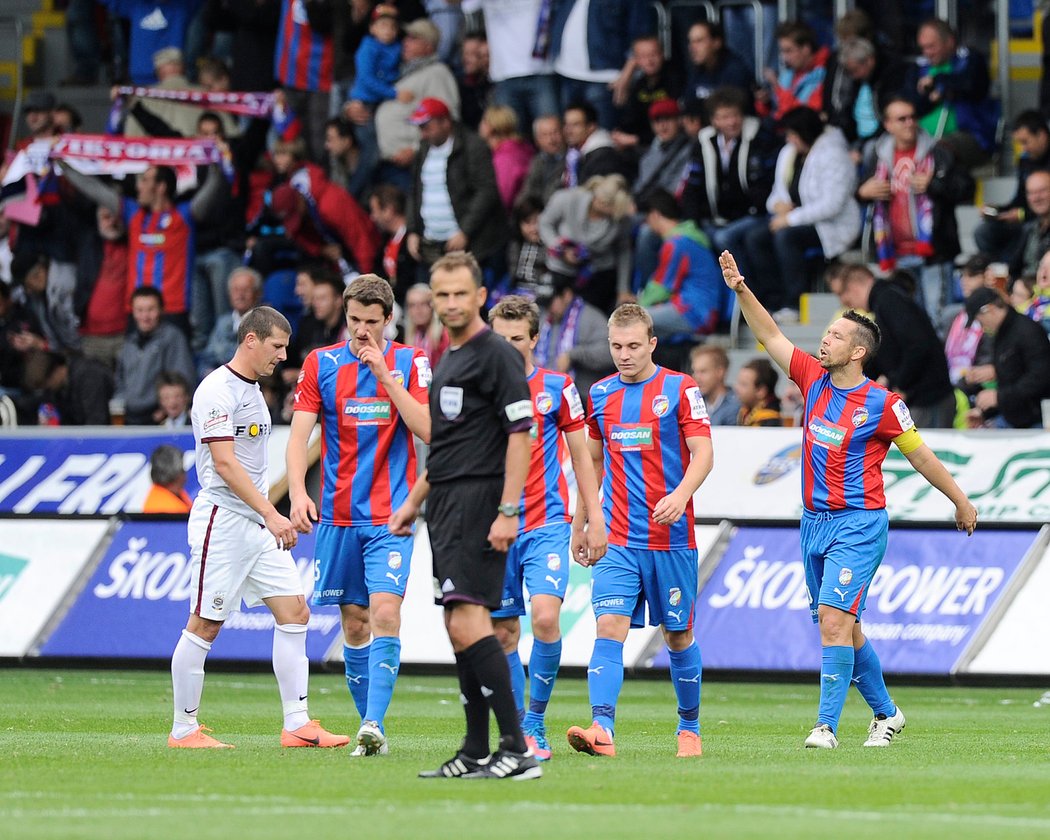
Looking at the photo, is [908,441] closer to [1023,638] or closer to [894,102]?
[1023,638]

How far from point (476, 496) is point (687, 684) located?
226 cm

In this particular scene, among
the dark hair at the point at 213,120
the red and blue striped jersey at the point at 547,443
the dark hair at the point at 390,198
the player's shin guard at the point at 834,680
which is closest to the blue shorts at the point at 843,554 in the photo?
the player's shin guard at the point at 834,680

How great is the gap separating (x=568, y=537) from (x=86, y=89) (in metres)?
18.7

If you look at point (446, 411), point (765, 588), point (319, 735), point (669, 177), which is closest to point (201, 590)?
point (319, 735)

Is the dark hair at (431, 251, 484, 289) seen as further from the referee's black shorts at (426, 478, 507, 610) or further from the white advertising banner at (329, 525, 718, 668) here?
the white advertising banner at (329, 525, 718, 668)

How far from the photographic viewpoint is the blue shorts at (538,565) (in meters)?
10.2

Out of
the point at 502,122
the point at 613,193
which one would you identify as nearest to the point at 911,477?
the point at 613,193

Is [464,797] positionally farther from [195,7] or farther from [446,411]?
[195,7]

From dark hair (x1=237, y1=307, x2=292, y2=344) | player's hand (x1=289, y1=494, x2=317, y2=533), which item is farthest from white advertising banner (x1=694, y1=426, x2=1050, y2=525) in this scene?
player's hand (x1=289, y1=494, x2=317, y2=533)

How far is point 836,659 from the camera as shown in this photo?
1077 cm

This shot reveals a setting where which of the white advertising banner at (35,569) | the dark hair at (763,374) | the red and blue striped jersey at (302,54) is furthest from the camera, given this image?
the red and blue striped jersey at (302,54)

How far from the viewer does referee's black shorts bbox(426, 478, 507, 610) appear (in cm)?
857

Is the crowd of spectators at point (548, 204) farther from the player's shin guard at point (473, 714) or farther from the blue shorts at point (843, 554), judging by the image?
the player's shin guard at point (473, 714)

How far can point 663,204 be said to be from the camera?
63.9ft
